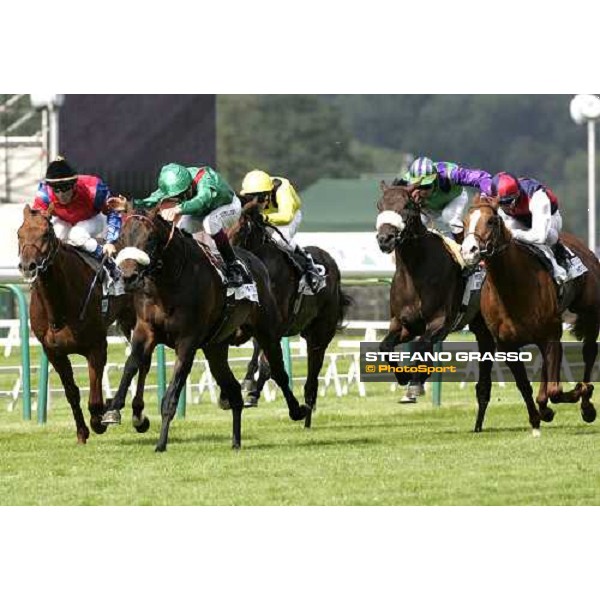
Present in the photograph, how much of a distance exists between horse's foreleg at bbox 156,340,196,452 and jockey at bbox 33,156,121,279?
3.81 feet

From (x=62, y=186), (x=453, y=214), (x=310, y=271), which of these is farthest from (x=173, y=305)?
(x=453, y=214)

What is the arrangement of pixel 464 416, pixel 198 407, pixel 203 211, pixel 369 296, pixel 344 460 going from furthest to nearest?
pixel 369 296 → pixel 198 407 → pixel 464 416 → pixel 203 211 → pixel 344 460

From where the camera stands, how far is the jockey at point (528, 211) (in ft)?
39.7

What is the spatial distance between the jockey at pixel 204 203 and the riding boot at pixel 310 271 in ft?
5.40

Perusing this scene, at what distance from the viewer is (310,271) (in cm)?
1367

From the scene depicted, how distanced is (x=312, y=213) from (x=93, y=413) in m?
27.7

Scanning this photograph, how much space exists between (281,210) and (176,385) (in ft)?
9.78

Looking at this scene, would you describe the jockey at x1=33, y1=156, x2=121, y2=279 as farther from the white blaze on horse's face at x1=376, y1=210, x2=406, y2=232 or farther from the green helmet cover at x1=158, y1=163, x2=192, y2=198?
the white blaze on horse's face at x1=376, y1=210, x2=406, y2=232

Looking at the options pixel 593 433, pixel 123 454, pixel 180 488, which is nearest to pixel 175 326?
pixel 123 454

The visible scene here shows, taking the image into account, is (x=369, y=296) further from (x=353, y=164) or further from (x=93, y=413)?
(x=353, y=164)

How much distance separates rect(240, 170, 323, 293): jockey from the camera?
13242 millimetres

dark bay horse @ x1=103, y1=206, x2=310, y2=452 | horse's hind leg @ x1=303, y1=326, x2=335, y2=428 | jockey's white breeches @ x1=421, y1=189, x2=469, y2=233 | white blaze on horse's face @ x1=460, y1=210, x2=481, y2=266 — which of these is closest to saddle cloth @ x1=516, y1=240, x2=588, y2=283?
jockey's white breeches @ x1=421, y1=189, x2=469, y2=233

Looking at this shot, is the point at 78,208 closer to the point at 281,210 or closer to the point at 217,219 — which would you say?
the point at 217,219

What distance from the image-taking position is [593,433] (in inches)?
480
